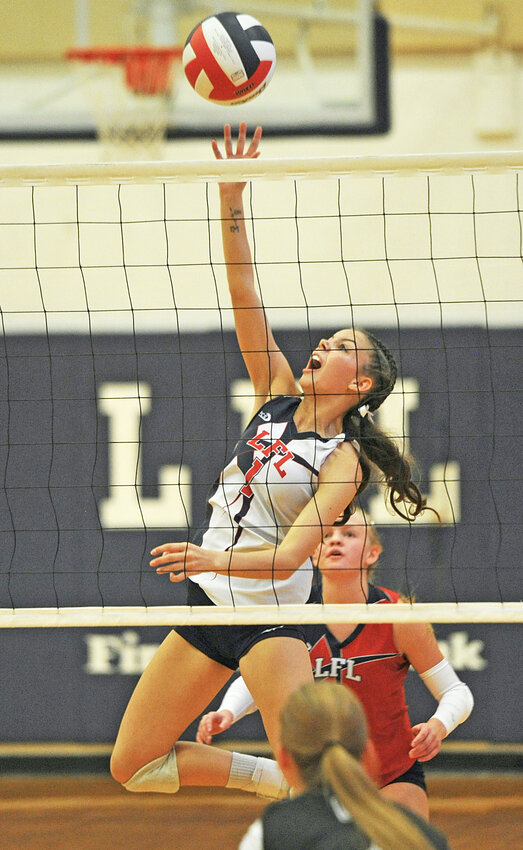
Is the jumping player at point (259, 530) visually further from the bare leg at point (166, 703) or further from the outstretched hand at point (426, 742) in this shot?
the outstretched hand at point (426, 742)

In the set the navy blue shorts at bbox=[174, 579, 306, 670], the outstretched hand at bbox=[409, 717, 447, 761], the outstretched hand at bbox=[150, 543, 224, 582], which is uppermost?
the outstretched hand at bbox=[150, 543, 224, 582]

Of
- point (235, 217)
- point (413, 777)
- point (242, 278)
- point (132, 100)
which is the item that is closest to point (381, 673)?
point (413, 777)

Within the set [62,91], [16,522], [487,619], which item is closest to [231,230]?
[487,619]

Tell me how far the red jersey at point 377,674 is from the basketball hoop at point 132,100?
10.7 ft

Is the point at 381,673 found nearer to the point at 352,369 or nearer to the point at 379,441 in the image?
the point at 379,441

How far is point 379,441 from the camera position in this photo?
2996 mm

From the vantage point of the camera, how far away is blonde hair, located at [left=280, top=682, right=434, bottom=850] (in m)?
1.57

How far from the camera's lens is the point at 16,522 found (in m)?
5.22

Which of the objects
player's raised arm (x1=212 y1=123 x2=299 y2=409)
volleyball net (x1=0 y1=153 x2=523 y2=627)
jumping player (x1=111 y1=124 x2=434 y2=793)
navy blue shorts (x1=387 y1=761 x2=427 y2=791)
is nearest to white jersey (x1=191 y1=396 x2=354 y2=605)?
jumping player (x1=111 y1=124 x2=434 y2=793)

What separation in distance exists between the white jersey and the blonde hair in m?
1.09

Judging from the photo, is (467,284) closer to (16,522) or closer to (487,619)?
(16,522)

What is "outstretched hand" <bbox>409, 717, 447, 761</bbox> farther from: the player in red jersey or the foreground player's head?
the foreground player's head

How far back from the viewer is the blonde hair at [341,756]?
157cm

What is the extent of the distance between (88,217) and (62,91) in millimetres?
732
